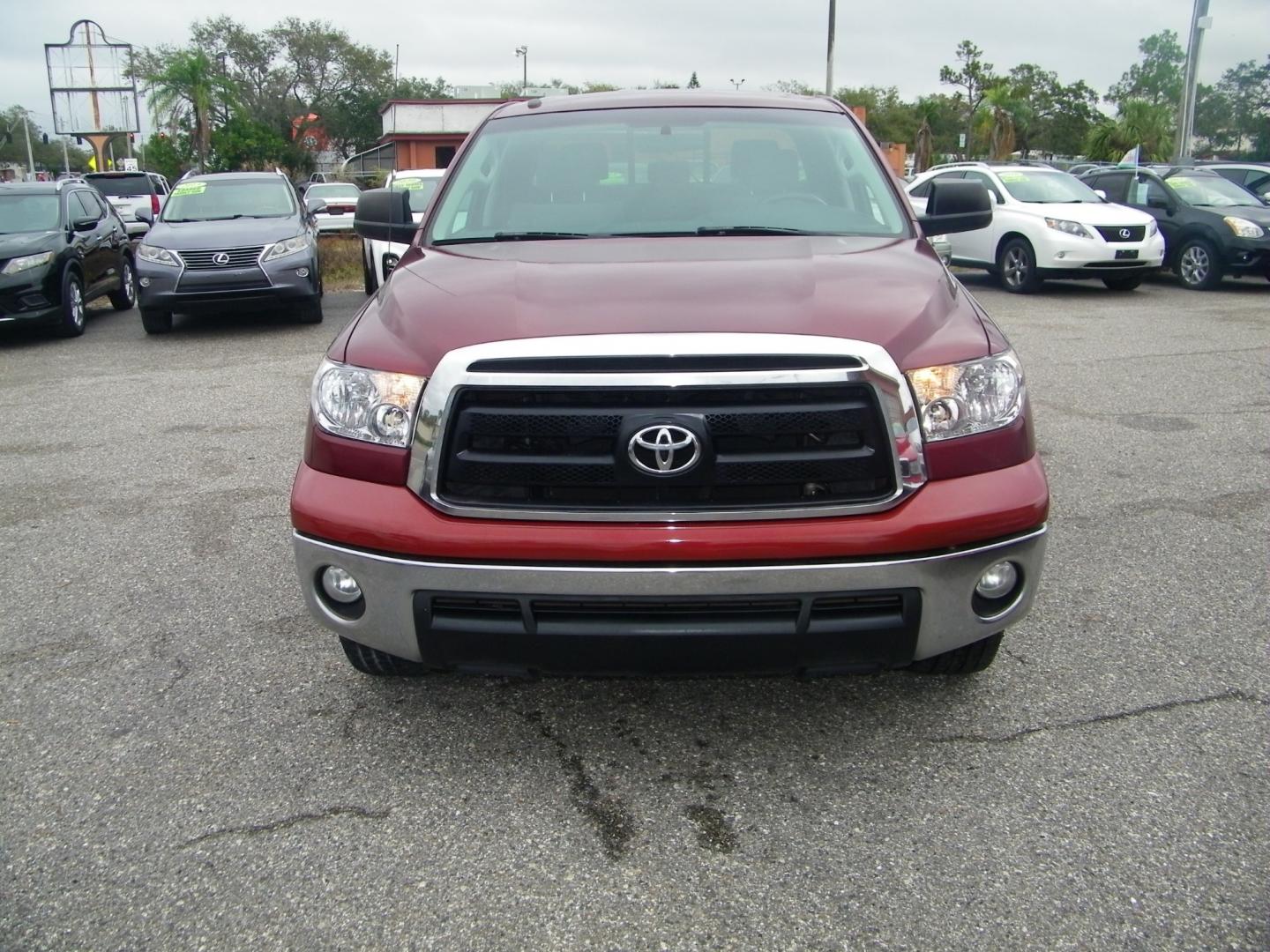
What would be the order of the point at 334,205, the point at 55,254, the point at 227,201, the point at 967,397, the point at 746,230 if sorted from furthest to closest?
the point at 334,205 → the point at 227,201 → the point at 55,254 → the point at 746,230 → the point at 967,397

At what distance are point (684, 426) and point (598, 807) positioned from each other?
3.33 feet

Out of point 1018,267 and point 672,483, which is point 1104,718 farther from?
point 1018,267

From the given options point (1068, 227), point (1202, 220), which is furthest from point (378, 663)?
point (1202, 220)

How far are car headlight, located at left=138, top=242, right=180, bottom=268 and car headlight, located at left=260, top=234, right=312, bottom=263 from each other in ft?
2.76

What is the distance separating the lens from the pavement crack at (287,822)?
8.78ft

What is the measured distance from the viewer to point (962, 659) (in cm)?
316

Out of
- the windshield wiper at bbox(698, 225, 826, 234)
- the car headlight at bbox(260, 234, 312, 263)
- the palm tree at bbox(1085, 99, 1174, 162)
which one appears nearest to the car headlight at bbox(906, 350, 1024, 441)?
the windshield wiper at bbox(698, 225, 826, 234)

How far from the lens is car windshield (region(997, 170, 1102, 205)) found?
1415cm

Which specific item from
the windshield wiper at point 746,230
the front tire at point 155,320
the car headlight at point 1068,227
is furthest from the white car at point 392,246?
the car headlight at point 1068,227

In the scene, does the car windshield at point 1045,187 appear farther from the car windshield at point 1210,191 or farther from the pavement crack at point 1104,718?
the pavement crack at point 1104,718

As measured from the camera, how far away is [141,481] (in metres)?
5.85

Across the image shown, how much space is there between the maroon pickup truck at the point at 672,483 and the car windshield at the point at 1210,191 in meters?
13.6

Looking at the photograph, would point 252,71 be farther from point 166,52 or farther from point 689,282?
point 689,282

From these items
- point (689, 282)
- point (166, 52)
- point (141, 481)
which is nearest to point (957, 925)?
point (689, 282)
